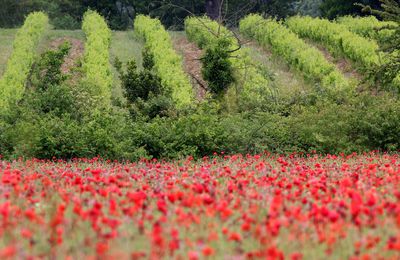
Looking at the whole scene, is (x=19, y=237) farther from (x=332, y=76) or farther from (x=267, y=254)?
(x=332, y=76)

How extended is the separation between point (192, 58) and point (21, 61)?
7.31 meters

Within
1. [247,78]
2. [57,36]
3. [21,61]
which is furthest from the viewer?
[57,36]

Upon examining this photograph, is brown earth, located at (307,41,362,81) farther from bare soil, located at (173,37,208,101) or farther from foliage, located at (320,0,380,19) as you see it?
foliage, located at (320,0,380,19)

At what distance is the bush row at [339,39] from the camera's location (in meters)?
27.5

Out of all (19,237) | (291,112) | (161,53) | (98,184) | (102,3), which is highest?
(19,237)

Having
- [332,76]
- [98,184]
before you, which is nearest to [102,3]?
[332,76]

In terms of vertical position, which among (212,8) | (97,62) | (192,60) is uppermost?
(192,60)

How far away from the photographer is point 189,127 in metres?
15.7

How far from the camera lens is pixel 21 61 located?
91.5 feet

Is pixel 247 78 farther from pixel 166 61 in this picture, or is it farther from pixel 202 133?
pixel 202 133

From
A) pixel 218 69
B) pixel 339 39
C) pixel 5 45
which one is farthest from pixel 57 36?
pixel 218 69

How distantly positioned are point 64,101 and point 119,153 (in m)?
4.85

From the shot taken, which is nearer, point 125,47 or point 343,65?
point 343,65

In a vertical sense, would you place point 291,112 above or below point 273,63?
above
